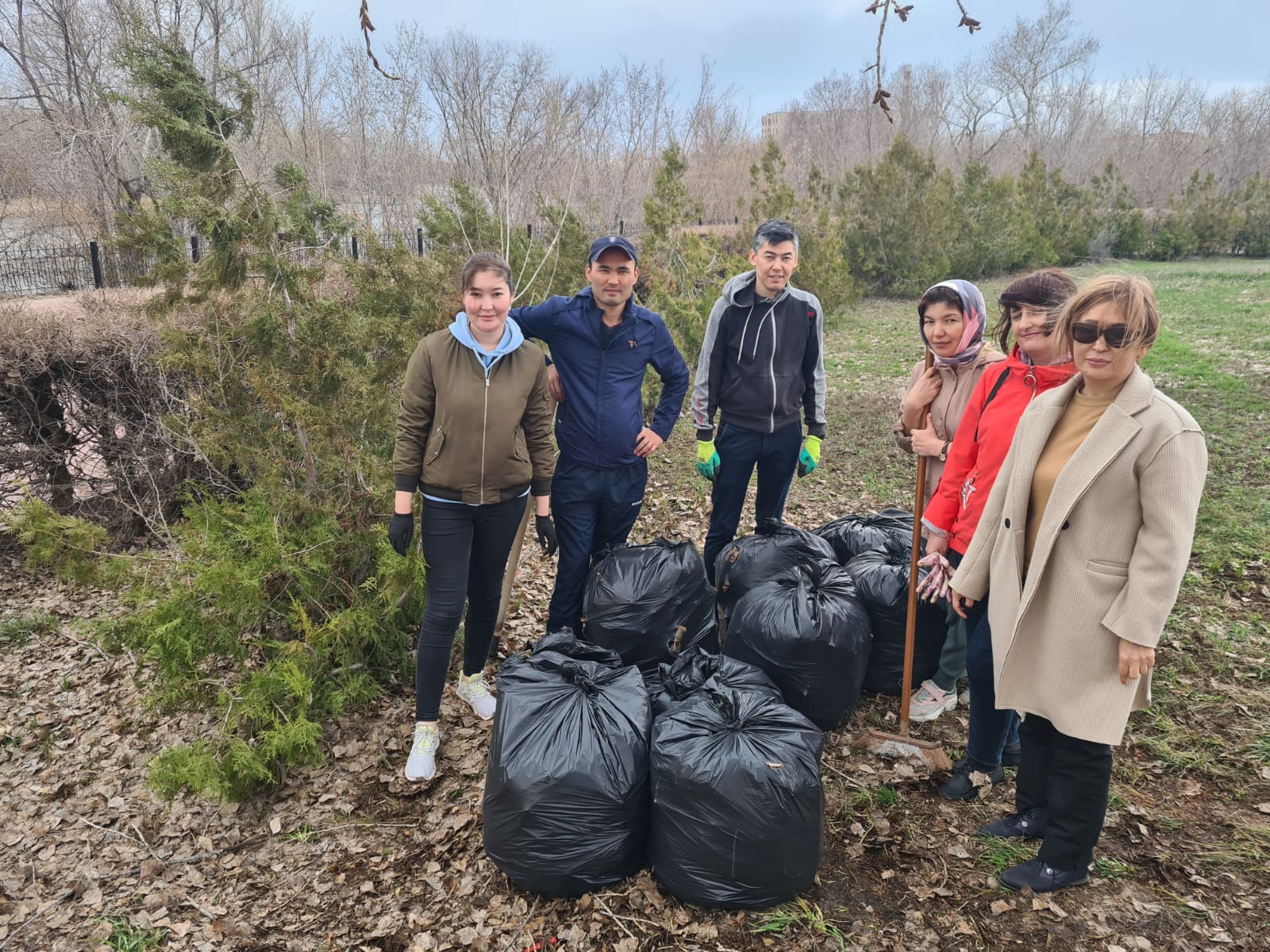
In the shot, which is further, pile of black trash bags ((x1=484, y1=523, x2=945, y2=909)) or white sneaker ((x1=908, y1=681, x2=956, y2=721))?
white sneaker ((x1=908, y1=681, x2=956, y2=721))

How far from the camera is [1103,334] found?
186cm

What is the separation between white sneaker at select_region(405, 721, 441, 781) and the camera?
2779 mm

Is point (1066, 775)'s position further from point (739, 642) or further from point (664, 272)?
point (664, 272)

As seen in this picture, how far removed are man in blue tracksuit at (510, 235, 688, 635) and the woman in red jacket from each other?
1224 millimetres

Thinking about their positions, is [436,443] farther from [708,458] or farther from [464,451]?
[708,458]

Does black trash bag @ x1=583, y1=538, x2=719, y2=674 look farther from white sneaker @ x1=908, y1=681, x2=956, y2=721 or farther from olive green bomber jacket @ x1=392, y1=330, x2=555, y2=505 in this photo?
white sneaker @ x1=908, y1=681, x2=956, y2=721

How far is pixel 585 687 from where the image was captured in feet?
7.84

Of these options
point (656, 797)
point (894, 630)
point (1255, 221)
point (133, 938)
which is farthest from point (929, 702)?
point (1255, 221)

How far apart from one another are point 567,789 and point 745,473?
196cm

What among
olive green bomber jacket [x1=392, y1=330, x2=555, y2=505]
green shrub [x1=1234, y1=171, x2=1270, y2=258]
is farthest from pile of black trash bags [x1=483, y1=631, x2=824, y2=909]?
green shrub [x1=1234, y1=171, x2=1270, y2=258]

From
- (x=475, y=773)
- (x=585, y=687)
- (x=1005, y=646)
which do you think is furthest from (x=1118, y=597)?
(x=475, y=773)

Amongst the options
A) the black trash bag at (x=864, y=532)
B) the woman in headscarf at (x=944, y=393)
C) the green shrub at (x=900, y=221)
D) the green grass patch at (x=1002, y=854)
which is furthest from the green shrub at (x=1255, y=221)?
the green grass patch at (x=1002, y=854)

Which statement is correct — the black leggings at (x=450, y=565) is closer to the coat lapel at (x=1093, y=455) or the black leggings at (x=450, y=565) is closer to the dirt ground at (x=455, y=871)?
the dirt ground at (x=455, y=871)

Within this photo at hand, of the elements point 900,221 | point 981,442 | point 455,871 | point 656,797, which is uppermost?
point 900,221
